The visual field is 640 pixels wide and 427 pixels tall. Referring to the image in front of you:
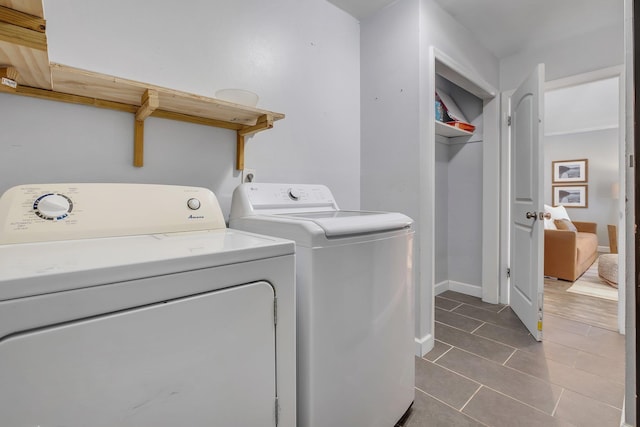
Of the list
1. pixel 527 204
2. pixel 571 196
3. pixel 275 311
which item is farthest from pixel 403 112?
pixel 571 196

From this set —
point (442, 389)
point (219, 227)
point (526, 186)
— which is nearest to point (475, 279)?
point (526, 186)

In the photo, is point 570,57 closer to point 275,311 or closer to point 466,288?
point 466,288

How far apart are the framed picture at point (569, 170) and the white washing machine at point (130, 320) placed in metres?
7.08

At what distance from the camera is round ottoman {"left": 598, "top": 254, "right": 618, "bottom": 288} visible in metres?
3.41

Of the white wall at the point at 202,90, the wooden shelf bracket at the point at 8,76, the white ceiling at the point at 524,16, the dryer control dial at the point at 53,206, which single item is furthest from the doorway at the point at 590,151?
the wooden shelf bracket at the point at 8,76

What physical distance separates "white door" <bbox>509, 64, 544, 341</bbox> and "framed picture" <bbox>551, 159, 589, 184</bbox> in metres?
4.41

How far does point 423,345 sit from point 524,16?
255 centimetres

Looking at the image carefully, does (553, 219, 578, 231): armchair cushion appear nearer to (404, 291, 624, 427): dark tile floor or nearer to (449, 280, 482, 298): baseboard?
(449, 280, 482, 298): baseboard

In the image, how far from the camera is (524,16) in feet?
7.59

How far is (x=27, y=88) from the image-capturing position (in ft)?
3.48

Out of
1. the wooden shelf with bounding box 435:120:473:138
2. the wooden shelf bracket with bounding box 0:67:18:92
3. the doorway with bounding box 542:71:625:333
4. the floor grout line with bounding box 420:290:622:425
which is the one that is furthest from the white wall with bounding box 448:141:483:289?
the wooden shelf bracket with bounding box 0:67:18:92

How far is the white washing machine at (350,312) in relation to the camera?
3.33ft

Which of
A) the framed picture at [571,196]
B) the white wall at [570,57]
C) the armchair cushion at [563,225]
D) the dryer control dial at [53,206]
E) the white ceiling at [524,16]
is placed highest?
the white ceiling at [524,16]

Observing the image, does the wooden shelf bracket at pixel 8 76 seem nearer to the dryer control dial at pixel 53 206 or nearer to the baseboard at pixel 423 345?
the dryer control dial at pixel 53 206
